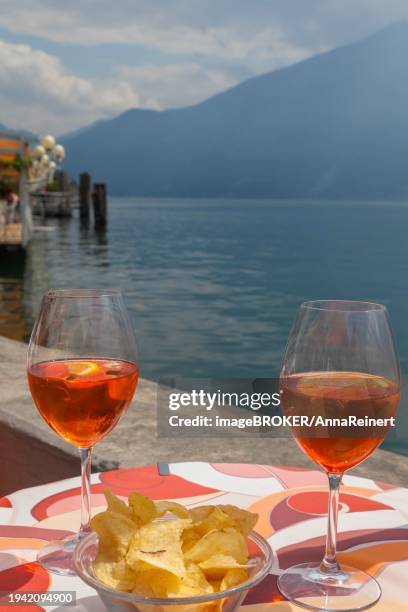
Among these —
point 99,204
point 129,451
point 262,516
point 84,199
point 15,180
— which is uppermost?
point 15,180

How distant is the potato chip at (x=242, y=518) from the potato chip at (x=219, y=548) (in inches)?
2.6

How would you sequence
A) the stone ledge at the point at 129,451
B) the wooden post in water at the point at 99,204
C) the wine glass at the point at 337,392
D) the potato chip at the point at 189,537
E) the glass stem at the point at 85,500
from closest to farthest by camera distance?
1. the potato chip at the point at 189,537
2. the wine glass at the point at 337,392
3. the glass stem at the point at 85,500
4. the stone ledge at the point at 129,451
5. the wooden post in water at the point at 99,204

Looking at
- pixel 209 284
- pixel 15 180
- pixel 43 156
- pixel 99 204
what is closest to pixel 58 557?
pixel 209 284

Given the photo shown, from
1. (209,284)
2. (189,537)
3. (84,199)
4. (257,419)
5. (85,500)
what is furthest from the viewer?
(84,199)

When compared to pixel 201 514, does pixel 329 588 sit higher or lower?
lower

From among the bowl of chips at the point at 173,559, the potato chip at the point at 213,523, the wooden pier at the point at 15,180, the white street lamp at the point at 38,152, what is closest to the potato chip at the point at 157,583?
the bowl of chips at the point at 173,559

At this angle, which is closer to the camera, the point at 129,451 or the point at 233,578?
the point at 233,578

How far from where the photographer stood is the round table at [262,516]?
101 centimetres

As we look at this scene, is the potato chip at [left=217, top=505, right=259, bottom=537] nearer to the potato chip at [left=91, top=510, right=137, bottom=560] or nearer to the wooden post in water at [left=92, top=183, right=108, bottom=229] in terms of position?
the potato chip at [left=91, top=510, right=137, bottom=560]

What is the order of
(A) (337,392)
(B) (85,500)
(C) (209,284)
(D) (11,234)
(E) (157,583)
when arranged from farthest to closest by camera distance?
(D) (11,234)
(C) (209,284)
(B) (85,500)
(A) (337,392)
(E) (157,583)

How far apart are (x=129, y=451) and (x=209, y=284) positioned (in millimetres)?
20271

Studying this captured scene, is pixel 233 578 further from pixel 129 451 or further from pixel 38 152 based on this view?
pixel 38 152

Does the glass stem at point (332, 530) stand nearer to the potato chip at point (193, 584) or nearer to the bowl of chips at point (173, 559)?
the bowl of chips at point (173, 559)

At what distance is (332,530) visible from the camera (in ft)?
3.28
